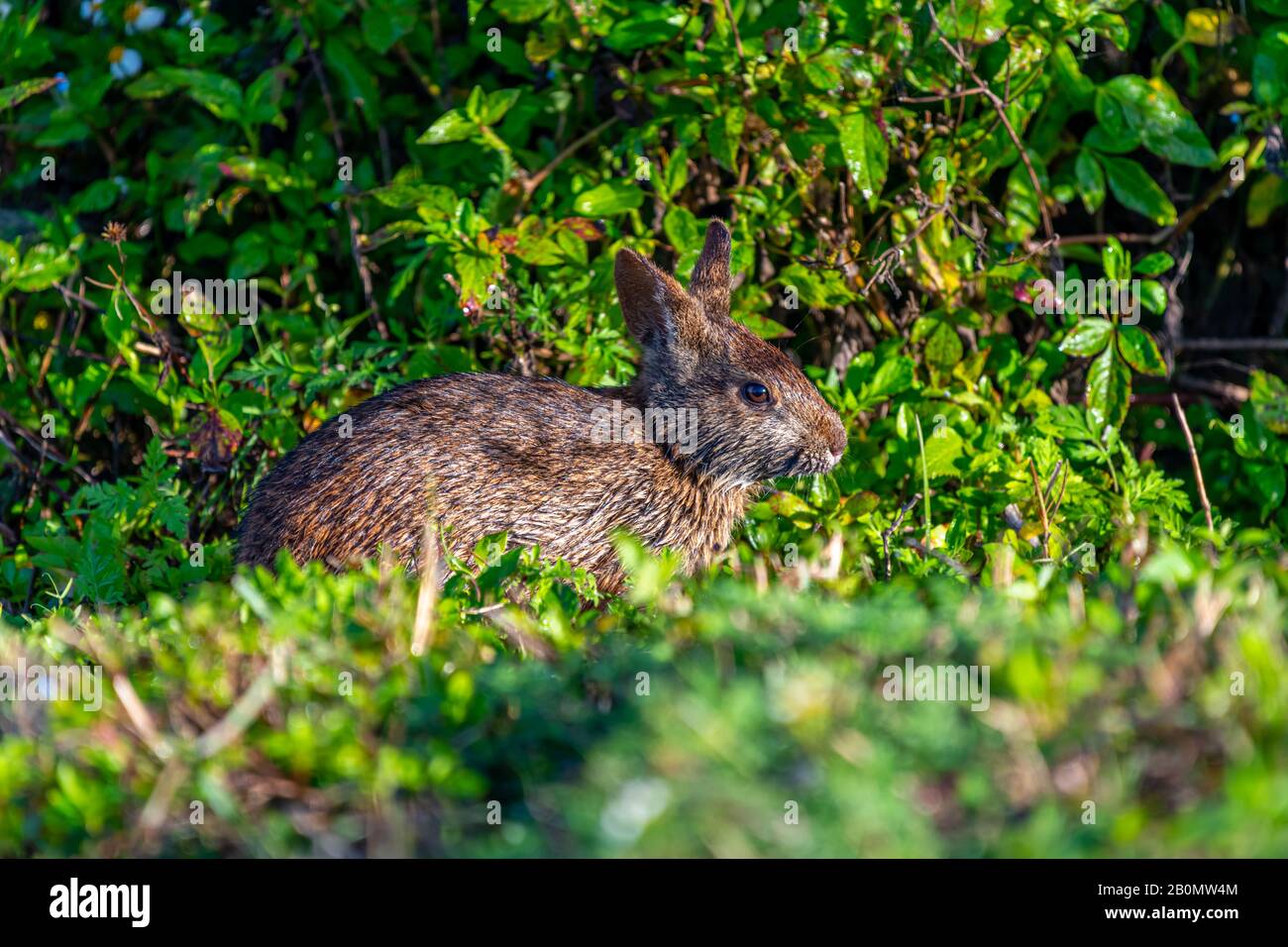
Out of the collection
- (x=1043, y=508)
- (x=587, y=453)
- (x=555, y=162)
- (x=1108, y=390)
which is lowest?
(x=1043, y=508)

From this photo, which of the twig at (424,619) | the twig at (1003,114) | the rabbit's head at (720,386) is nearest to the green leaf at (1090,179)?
the twig at (1003,114)

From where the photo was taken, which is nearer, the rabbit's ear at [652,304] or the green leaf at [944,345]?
the rabbit's ear at [652,304]

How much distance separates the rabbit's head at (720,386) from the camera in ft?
16.6

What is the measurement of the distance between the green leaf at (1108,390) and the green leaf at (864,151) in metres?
1.10

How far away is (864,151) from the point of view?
5.09 metres

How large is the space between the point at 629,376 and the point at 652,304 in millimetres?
469

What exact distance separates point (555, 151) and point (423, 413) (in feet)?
5.59

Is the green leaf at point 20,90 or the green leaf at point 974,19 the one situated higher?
the green leaf at point 20,90

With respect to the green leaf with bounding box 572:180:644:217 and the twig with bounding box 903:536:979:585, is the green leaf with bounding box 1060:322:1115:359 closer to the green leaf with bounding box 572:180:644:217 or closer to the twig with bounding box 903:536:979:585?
the twig with bounding box 903:536:979:585

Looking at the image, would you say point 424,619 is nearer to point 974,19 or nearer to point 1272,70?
point 974,19

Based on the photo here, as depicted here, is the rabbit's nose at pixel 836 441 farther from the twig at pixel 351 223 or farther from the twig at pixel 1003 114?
the twig at pixel 351 223

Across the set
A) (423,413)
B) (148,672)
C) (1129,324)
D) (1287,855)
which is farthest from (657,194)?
(1287,855)

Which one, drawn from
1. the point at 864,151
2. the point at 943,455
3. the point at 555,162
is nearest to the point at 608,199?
the point at 555,162

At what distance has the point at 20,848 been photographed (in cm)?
240
